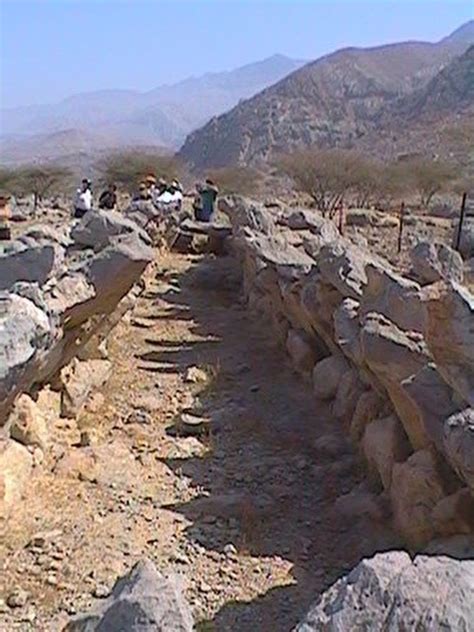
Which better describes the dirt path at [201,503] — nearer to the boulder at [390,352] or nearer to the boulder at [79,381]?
the boulder at [79,381]

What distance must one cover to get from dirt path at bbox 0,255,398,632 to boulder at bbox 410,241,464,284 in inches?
95.7

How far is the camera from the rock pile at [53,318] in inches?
233

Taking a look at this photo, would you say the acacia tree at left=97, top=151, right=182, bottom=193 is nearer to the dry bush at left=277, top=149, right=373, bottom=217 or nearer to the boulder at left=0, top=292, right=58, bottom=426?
the dry bush at left=277, top=149, right=373, bottom=217

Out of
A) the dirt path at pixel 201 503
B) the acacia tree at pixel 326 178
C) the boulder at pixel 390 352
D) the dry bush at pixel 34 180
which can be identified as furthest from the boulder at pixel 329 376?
the dry bush at pixel 34 180

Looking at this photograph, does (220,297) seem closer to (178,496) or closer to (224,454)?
(224,454)

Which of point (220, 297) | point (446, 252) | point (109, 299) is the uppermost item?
point (109, 299)

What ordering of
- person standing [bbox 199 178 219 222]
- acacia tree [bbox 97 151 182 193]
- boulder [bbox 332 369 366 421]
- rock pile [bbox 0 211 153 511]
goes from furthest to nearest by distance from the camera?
acacia tree [bbox 97 151 182 193], person standing [bbox 199 178 219 222], boulder [bbox 332 369 366 421], rock pile [bbox 0 211 153 511]

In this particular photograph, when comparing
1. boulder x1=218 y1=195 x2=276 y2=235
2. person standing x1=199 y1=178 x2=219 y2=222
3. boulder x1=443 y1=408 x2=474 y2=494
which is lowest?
person standing x1=199 y1=178 x2=219 y2=222

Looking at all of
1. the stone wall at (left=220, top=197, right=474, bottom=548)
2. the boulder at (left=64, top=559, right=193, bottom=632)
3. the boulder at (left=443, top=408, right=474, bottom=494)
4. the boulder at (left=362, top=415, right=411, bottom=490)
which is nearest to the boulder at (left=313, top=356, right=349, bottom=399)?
the stone wall at (left=220, top=197, right=474, bottom=548)

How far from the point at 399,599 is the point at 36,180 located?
1445 inches

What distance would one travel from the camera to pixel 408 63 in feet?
436

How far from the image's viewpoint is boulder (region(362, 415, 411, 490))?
606 cm

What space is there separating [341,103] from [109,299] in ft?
301

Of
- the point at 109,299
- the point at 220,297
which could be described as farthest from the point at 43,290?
the point at 220,297
